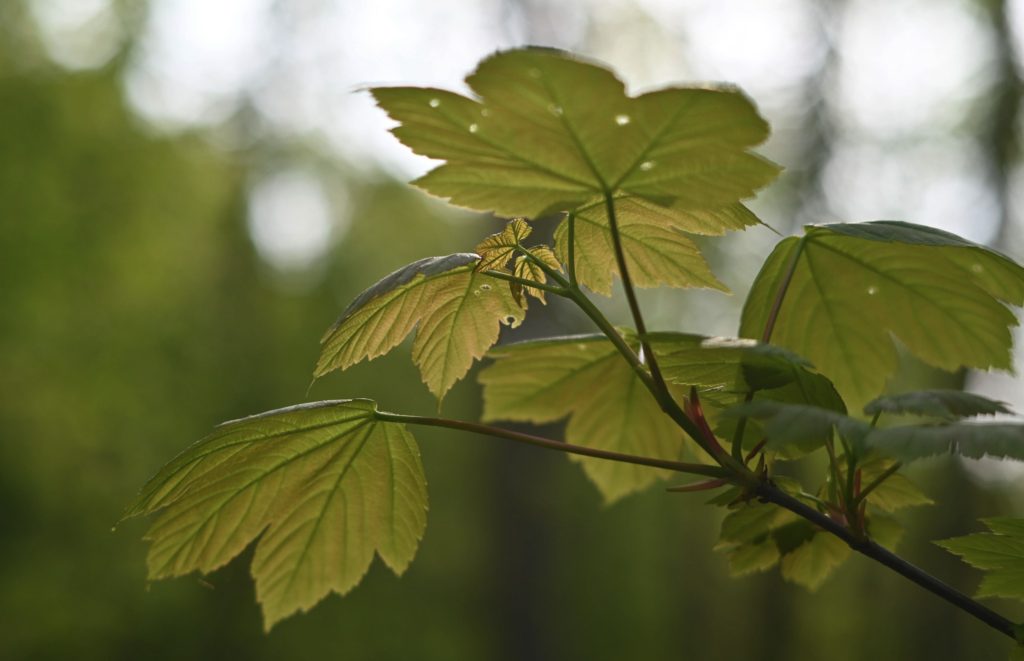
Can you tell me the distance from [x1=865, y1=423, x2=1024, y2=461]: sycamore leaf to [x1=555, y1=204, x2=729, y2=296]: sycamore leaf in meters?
0.36

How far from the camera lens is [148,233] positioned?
10680mm

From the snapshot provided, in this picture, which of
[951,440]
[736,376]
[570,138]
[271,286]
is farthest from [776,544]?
[271,286]

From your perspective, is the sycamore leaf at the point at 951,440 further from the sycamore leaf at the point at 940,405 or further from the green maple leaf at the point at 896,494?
the green maple leaf at the point at 896,494

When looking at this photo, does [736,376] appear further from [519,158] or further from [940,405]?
[519,158]

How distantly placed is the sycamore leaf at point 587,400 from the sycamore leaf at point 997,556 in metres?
0.40

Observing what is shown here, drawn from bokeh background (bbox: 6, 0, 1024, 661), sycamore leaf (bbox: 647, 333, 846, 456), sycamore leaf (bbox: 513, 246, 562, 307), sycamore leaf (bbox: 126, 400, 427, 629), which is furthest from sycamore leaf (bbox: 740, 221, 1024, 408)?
bokeh background (bbox: 6, 0, 1024, 661)

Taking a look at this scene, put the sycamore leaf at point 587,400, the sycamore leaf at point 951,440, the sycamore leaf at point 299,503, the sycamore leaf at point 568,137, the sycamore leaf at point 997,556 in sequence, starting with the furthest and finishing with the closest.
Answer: the sycamore leaf at point 587,400 < the sycamore leaf at point 299,503 < the sycamore leaf at point 997,556 < the sycamore leaf at point 568,137 < the sycamore leaf at point 951,440

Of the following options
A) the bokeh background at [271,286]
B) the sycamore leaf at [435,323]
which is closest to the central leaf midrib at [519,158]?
the sycamore leaf at [435,323]

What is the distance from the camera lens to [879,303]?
1.03m

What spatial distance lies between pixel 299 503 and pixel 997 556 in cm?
74

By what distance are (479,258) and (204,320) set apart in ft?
40.0

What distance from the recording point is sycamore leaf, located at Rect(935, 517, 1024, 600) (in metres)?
0.79

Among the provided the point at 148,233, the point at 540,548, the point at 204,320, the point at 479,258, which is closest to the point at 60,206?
the point at 148,233

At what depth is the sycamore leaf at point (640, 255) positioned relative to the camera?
939mm
